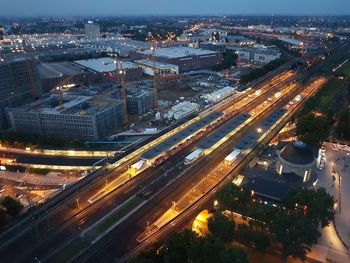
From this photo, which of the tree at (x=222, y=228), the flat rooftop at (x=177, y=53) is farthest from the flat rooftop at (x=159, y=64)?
the tree at (x=222, y=228)

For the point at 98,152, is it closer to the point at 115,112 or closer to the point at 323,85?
the point at 115,112

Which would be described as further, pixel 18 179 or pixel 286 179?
pixel 18 179

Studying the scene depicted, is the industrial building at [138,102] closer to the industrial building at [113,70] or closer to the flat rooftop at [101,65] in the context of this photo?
the industrial building at [113,70]

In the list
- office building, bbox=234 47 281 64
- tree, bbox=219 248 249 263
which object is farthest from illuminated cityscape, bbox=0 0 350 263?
office building, bbox=234 47 281 64

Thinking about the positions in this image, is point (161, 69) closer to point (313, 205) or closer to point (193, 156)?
point (193, 156)

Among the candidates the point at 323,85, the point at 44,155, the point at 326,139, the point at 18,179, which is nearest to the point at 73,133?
the point at 44,155

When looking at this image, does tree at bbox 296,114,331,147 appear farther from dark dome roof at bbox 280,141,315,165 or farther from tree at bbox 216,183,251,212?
tree at bbox 216,183,251,212

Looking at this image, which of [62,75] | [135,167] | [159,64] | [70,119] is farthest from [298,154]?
[159,64]
